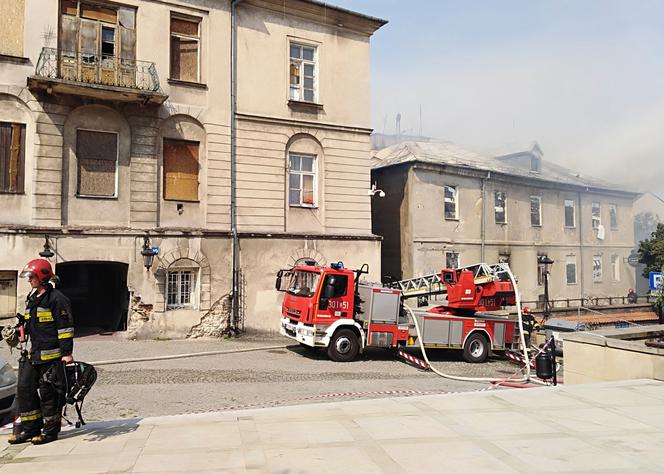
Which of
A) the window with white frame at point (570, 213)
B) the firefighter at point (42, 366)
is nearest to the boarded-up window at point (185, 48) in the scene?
the firefighter at point (42, 366)

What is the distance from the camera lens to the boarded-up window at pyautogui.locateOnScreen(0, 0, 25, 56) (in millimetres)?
14719

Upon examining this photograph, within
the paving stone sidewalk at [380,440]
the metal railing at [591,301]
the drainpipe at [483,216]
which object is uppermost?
the drainpipe at [483,216]

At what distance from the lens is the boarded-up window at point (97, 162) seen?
50.8 ft

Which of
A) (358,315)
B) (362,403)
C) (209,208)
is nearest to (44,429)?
(362,403)

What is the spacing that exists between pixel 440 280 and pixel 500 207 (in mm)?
12730

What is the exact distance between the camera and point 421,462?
5320mm

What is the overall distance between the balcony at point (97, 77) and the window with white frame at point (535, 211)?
20.1m

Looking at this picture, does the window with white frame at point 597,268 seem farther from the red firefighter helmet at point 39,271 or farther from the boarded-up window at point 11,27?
the red firefighter helmet at point 39,271

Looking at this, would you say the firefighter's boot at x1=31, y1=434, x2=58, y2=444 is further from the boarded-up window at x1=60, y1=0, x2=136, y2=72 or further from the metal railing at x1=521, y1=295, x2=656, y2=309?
the metal railing at x1=521, y1=295, x2=656, y2=309

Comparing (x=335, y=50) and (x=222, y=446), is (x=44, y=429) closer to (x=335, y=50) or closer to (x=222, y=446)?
(x=222, y=446)

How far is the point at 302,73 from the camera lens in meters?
19.2

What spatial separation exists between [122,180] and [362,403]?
11.5 metres

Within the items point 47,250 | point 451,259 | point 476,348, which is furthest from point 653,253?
point 47,250

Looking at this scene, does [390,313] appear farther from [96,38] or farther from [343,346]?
[96,38]
